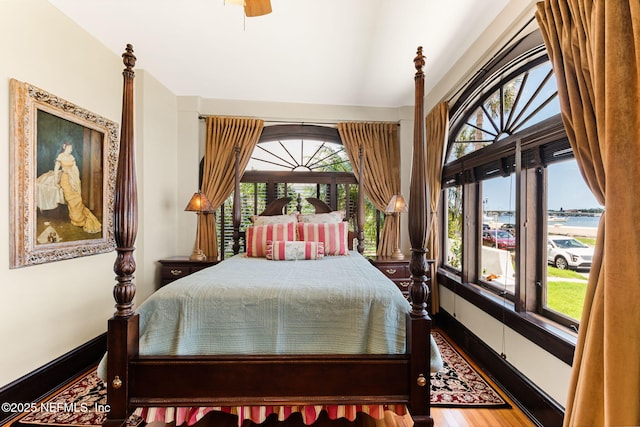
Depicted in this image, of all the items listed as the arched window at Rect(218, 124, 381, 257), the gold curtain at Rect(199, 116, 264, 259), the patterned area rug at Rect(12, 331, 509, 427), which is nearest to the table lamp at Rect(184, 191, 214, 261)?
the gold curtain at Rect(199, 116, 264, 259)

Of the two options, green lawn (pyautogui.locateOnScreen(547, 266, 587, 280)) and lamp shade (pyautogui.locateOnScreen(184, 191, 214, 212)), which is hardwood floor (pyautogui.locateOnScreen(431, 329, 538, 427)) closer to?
green lawn (pyautogui.locateOnScreen(547, 266, 587, 280))

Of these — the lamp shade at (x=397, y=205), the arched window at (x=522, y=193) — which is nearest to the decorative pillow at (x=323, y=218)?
the lamp shade at (x=397, y=205)

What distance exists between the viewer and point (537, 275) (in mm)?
1900

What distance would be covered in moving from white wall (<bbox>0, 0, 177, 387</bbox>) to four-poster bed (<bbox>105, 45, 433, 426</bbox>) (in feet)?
3.44

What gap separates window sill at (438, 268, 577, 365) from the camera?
151 centimetres

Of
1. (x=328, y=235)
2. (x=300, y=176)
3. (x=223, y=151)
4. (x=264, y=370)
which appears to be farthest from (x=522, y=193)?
(x=223, y=151)

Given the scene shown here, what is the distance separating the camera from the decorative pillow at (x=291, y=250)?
2.62 meters

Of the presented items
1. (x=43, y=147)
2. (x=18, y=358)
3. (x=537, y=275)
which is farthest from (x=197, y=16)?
(x=537, y=275)

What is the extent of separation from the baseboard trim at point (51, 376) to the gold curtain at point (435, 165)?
3.34m

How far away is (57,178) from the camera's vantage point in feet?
6.79

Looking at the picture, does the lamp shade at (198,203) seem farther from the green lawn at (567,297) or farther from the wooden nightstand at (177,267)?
the green lawn at (567,297)

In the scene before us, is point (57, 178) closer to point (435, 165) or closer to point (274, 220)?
point (274, 220)

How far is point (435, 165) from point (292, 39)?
1907mm

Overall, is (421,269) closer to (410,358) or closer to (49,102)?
(410,358)
